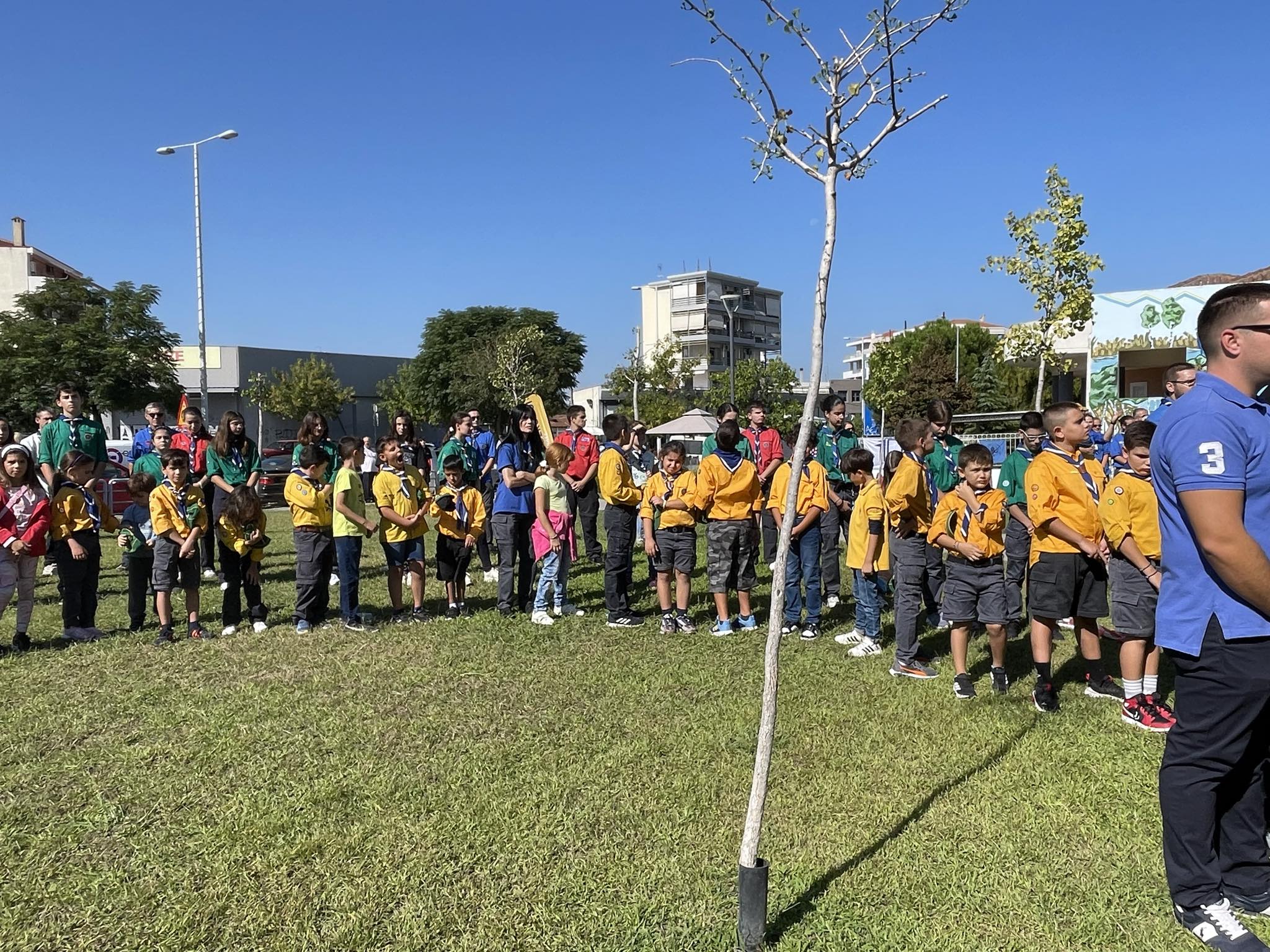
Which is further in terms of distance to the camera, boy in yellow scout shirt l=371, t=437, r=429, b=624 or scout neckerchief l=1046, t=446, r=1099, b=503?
boy in yellow scout shirt l=371, t=437, r=429, b=624

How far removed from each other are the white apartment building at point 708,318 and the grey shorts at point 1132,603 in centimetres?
8308

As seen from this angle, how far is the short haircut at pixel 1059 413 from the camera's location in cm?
545

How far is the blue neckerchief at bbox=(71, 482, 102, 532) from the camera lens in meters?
7.68

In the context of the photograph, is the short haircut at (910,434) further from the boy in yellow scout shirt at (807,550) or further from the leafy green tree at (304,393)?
the leafy green tree at (304,393)

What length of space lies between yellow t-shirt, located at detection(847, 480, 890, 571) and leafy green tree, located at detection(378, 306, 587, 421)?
45.7m

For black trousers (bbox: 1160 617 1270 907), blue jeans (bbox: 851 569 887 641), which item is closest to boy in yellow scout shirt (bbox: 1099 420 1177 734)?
blue jeans (bbox: 851 569 887 641)

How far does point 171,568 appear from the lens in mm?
7309

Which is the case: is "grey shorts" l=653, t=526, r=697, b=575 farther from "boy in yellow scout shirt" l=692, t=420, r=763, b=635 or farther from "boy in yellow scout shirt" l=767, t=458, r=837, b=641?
"boy in yellow scout shirt" l=767, t=458, r=837, b=641

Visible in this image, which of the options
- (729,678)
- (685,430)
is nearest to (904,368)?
(685,430)

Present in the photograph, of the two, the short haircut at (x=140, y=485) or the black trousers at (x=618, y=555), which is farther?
the black trousers at (x=618, y=555)

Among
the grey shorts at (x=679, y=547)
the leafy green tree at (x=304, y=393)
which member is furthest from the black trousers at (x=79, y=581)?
the leafy green tree at (x=304, y=393)

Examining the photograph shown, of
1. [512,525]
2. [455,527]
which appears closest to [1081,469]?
[512,525]

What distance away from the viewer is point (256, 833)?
3.82 metres

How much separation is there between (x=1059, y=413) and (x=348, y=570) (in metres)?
5.88
